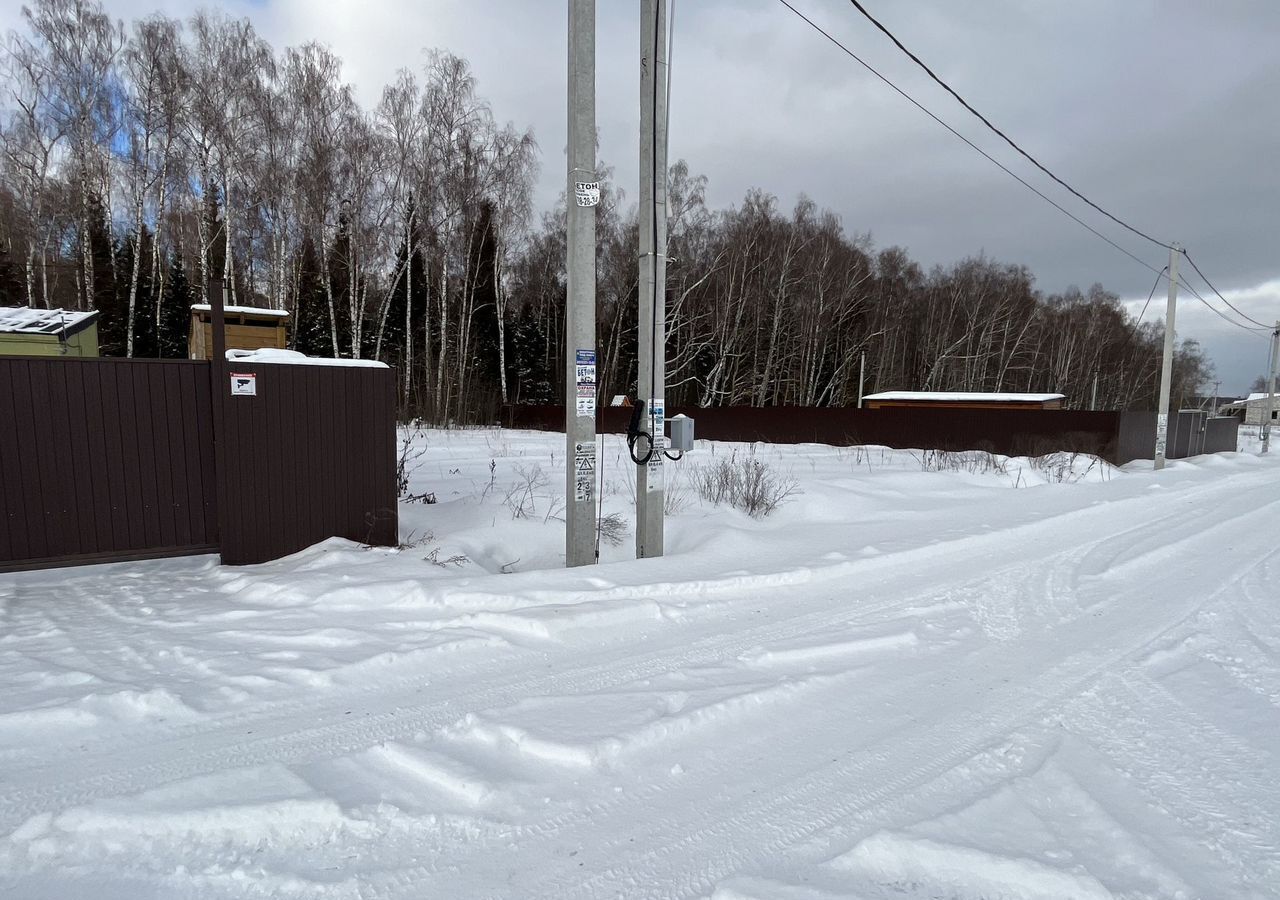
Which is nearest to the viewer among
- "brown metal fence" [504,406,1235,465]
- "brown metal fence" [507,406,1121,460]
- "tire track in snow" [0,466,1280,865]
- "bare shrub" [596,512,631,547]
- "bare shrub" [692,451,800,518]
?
"tire track in snow" [0,466,1280,865]

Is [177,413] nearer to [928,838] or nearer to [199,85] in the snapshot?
[928,838]

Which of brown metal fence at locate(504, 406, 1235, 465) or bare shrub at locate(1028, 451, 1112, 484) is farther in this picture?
brown metal fence at locate(504, 406, 1235, 465)

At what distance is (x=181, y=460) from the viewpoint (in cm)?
568

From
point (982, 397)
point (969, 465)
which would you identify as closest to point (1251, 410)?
point (982, 397)

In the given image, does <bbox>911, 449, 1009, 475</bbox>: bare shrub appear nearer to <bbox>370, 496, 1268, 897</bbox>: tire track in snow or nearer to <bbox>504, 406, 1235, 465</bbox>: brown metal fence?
<bbox>504, 406, 1235, 465</bbox>: brown metal fence

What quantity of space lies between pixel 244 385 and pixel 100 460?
4.19 feet

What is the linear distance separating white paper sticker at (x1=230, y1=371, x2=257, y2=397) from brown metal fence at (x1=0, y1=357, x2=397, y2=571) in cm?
5

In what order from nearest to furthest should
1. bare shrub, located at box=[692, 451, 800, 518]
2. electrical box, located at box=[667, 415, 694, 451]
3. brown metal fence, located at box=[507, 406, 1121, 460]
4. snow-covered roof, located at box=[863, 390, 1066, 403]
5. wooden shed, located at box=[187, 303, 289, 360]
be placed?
electrical box, located at box=[667, 415, 694, 451] < bare shrub, located at box=[692, 451, 800, 518] < wooden shed, located at box=[187, 303, 289, 360] < brown metal fence, located at box=[507, 406, 1121, 460] < snow-covered roof, located at box=[863, 390, 1066, 403]

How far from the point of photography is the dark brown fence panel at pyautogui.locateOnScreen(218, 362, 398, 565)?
5633mm

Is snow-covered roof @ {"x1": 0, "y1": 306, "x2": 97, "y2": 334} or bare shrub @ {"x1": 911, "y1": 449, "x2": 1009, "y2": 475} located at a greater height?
snow-covered roof @ {"x1": 0, "y1": 306, "x2": 97, "y2": 334}

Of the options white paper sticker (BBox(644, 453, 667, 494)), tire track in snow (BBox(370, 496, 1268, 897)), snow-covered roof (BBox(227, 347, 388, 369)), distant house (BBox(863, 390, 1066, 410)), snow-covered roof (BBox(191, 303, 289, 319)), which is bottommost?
tire track in snow (BBox(370, 496, 1268, 897))

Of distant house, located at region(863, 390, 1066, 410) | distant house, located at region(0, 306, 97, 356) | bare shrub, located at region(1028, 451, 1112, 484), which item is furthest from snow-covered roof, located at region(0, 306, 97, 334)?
distant house, located at region(863, 390, 1066, 410)

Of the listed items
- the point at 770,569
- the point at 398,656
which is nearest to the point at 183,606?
the point at 398,656

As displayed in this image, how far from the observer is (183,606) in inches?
183
